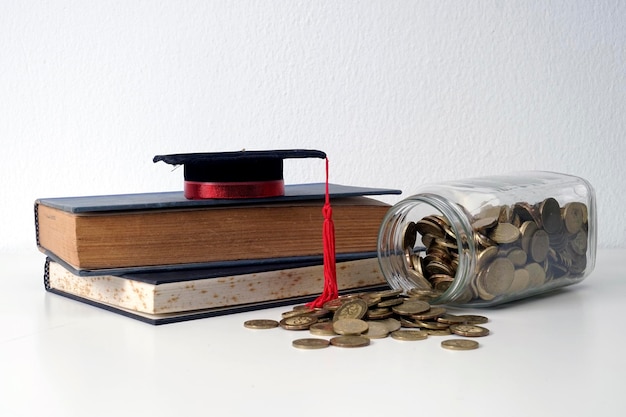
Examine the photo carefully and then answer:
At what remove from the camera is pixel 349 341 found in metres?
1.23

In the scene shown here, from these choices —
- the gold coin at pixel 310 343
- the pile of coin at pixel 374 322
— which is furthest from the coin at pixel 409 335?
the gold coin at pixel 310 343

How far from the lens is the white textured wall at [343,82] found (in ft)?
7.44

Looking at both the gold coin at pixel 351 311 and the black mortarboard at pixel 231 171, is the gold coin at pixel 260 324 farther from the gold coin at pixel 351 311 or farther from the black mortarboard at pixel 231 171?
the black mortarboard at pixel 231 171

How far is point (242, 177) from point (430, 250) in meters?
0.35

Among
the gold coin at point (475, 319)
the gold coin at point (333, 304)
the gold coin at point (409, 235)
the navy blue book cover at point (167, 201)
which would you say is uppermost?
the navy blue book cover at point (167, 201)

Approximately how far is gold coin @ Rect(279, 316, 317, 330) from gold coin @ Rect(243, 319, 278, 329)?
13 mm

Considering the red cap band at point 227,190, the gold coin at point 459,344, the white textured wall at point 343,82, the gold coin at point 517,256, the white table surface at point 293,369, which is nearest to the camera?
the white table surface at point 293,369

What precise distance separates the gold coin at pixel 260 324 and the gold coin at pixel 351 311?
0.10 meters

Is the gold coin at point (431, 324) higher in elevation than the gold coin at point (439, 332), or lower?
higher

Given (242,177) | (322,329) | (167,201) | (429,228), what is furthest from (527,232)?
(167,201)

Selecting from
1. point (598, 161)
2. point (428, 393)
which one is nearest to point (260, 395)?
point (428, 393)

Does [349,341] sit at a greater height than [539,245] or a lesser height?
lesser

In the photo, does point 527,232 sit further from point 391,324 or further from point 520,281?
point 391,324

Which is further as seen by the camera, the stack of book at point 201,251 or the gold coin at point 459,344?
the stack of book at point 201,251
